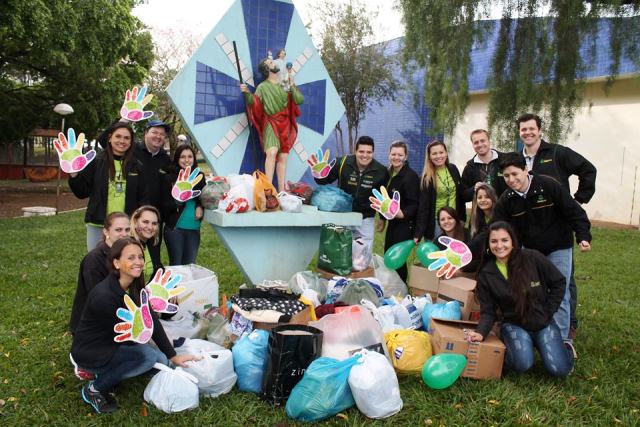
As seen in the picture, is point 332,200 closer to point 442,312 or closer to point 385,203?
point 385,203

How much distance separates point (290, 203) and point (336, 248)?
0.56 meters

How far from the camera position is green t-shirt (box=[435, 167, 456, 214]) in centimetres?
467

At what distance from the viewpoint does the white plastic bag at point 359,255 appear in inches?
192

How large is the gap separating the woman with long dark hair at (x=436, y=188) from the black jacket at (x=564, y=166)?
2.88ft

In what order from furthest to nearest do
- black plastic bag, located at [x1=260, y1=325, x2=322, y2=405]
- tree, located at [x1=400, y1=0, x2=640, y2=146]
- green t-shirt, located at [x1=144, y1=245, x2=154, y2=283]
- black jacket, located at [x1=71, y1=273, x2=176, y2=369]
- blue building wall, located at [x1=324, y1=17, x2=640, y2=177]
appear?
1. blue building wall, located at [x1=324, y1=17, x2=640, y2=177]
2. tree, located at [x1=400, y1=0, x2=640, y2=146]
3. green t-shirt, located at [x1=144, y1=245, x2=154, y2=283]
4. black plastic bag, located at [x1=260, y1=325, x2=322, y2=405]
5. black jacket, located at [x1=71, y1=273, x2=176, y2=369]

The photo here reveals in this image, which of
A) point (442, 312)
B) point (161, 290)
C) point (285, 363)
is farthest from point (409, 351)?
point (161, 290)

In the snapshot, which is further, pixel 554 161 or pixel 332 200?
pixel 332 200

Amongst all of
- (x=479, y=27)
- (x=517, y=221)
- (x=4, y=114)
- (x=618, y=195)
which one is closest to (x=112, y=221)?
(x=517, y=221)

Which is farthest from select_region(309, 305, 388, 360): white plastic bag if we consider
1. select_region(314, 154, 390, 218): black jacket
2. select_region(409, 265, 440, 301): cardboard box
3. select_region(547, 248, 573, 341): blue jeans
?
select_region(314, 154, 390, 218): black jacket

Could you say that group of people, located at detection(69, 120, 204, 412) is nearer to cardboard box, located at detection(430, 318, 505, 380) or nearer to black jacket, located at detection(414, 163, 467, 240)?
cardboard box, located at detection(430, 318, 505, 380)

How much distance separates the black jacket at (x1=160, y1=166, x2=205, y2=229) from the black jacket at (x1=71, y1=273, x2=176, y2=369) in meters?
1.46

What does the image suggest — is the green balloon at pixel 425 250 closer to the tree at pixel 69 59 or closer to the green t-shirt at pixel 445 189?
the green t-shirt at pixel 445 189

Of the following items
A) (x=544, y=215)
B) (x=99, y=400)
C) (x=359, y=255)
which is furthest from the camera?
(x=359, y=255)

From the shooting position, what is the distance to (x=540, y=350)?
3.37 meters
